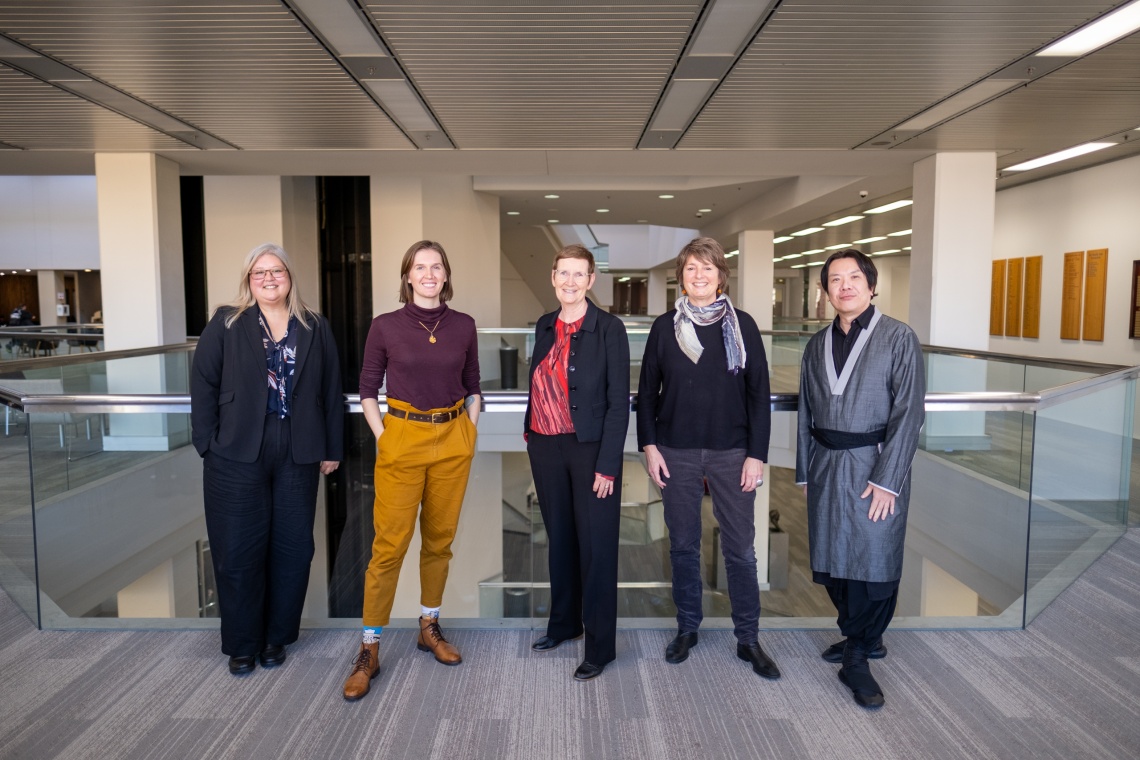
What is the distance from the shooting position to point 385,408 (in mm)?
3250

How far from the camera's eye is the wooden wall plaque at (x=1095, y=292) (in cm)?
895

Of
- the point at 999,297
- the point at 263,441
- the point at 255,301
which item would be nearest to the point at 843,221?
the point at 999,297

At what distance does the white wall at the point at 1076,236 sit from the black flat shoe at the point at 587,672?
23.0ft

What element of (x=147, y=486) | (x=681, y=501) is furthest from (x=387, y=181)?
(x=681, y=501)

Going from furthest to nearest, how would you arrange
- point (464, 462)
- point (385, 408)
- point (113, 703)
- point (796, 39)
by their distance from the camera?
point (796, 39) → point (385, 408) → point (464, 462) → point (113, 703)

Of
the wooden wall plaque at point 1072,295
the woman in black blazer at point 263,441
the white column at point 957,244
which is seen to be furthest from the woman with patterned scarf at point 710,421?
the wooden wall plaque at point 1072,295

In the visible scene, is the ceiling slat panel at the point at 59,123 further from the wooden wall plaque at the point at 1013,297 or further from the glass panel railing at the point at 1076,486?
the wooden wall plaque at the point at 1013,297

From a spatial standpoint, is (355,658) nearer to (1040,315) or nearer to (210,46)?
(210,46)

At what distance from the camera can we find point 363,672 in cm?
273

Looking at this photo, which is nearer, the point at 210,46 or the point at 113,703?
the point at 113,703

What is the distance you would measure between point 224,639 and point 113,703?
0.39 metres

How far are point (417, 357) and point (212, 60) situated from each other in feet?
11.2

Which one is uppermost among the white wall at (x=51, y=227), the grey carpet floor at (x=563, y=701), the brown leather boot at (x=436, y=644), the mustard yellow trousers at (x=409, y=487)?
the white wall at (x=51, y=227)

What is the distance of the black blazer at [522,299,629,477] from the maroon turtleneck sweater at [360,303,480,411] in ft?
1.38
